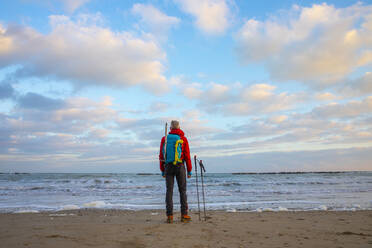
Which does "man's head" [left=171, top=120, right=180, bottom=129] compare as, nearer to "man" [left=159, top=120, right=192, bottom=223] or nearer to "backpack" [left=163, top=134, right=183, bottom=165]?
"man" [left=159, top=120, right=192, bottom=223]

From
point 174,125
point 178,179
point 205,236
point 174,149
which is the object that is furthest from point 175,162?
point 205,236

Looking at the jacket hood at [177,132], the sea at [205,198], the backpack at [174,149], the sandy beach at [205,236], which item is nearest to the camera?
the sandy beach at [205,236]

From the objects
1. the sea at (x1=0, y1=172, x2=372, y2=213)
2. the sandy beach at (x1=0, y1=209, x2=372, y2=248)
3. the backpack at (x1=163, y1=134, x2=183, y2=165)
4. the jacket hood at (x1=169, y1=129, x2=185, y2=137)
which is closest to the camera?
the sandy beach at (x1=0, y1=209, x2=372, y2=248)

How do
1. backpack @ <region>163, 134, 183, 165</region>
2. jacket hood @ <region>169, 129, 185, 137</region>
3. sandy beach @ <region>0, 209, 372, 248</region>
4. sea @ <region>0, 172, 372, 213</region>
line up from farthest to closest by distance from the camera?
sea @ <region>0, 172, 372, 213</region>
jacket hood @ <region>169, 129, 185, 137</region>
backpack @ <region>163, 134, 183, 165</region>
sandy beach @ <region>0, 209, 372, 248</region>

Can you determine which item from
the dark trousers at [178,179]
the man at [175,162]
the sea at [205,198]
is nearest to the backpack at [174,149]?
the man at [175,162]

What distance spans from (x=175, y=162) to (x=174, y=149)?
269 millimetres

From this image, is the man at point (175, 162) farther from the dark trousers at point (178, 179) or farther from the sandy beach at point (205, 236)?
→ the sandy beach at point (205, 236)

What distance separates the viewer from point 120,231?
4.82 m

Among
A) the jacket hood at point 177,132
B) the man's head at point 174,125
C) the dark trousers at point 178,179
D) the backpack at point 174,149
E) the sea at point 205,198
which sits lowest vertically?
the sea at point 205,198

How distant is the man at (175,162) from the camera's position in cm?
594

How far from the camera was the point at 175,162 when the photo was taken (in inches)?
233

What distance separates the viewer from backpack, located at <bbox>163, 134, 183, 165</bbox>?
5.93 metres

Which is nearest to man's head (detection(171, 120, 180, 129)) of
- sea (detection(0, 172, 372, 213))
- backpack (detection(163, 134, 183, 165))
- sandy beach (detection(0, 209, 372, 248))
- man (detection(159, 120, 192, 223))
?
man (detection(159, 120, 192, 223))

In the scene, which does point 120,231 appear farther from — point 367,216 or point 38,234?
point 367,216
